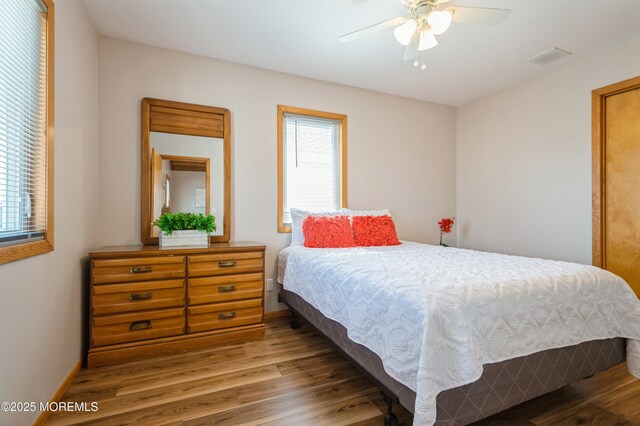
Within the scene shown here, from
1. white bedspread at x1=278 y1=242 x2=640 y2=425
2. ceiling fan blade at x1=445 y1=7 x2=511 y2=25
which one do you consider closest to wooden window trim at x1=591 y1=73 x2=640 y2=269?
white bedspread at x1=278 y1=242 x2=640 y2=425

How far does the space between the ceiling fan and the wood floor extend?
2.23 metres

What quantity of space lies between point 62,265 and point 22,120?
33.6 inches

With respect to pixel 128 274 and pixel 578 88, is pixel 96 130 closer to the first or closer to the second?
pixel 128 274

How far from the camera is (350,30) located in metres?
2.50

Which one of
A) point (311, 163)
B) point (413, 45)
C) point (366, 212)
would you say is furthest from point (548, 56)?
point (311, 163)

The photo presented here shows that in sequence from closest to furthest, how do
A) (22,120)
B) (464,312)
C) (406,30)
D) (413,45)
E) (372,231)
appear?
(464,312) → (22,120) → (406,30) → (413,45) → (372,231)

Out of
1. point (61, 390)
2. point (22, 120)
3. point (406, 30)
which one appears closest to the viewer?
point (22, 120)

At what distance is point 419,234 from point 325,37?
2.66m

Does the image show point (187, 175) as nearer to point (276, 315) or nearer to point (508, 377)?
point (276, 315)

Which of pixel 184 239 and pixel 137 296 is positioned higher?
pixel 184 239

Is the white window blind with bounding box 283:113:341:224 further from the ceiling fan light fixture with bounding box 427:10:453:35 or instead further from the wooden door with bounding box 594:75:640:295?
the wooden door with bounding box 594:75:640:295

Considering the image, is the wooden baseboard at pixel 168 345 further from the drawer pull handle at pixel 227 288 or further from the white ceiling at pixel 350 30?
the white ceiling at pixel 350 30

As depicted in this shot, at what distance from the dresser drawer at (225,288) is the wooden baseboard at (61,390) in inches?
30.4

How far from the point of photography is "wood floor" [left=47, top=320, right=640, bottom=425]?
5.17 feet
